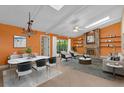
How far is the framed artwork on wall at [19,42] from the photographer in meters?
5.74

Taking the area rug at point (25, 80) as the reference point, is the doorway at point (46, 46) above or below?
above

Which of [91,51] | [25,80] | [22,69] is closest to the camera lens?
[22,69]

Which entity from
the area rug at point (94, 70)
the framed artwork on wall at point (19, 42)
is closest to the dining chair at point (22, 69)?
the area rug at point (94, 70)

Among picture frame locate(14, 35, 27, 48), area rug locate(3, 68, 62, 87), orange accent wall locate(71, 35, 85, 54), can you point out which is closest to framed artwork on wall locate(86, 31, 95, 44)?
orange accent wall locate(71, 35, 85, 54)

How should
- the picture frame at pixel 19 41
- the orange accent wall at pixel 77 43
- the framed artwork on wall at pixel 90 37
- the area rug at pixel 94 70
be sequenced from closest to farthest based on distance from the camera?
the area rug at pixel 94 70
the picture frame at pixel 19 41
the framed artwork on wall at pixel 90 37
the orange accent wall at pixel 77 43

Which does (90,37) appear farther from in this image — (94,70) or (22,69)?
(22,69)

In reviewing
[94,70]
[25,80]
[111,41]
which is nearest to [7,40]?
[25,80]

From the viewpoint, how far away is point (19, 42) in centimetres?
589

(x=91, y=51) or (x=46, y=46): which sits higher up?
(x=46, y=46)

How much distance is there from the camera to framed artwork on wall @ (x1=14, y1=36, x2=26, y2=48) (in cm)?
574

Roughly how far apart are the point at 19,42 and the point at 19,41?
0.22 ft

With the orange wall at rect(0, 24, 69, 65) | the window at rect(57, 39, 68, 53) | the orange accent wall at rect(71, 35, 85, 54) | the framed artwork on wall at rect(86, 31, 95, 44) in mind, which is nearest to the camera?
the orange wall at rect(0, 24, 69, 65)

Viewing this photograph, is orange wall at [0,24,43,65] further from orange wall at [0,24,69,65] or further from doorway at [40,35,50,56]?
doorway at [40,35,50,56]

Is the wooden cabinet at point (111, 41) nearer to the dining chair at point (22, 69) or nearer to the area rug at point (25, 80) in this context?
the area rug at point (25, 80)
